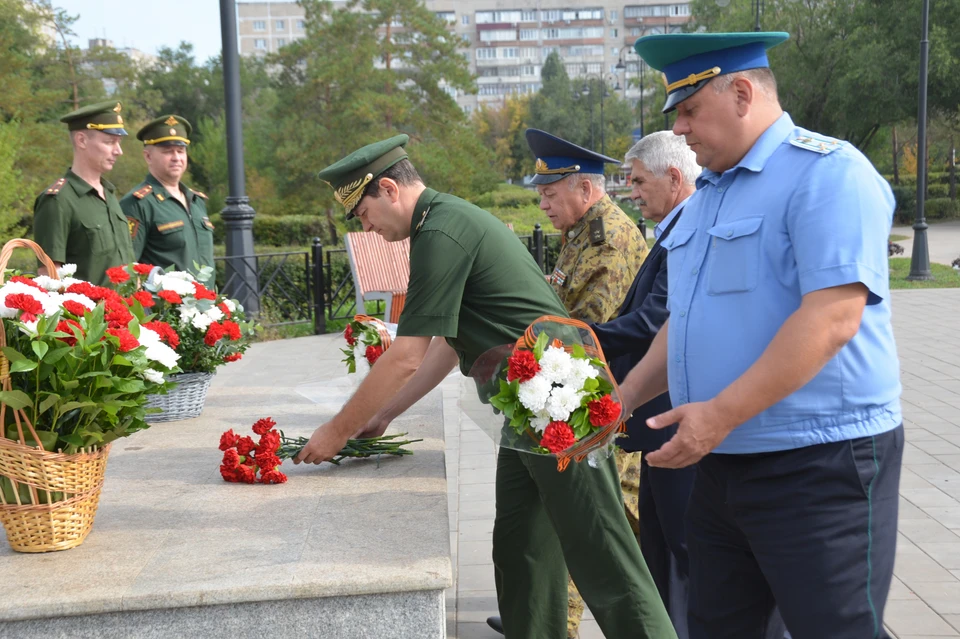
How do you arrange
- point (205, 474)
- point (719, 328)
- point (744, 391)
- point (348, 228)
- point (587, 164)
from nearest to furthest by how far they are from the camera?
point (744, 391) → point (719, 328) → point (205, 474) → point (587, 164) → point (348, 228)

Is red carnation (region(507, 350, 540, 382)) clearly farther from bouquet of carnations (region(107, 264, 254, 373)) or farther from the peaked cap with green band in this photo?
bouquet of carnations (region(107, 264, 254, 373))

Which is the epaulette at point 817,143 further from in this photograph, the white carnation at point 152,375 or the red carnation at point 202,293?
the red carnation at point 202,293

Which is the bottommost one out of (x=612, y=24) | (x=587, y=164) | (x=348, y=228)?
(x=348, y=228)

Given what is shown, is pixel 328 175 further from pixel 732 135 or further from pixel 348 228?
pixel 348 228

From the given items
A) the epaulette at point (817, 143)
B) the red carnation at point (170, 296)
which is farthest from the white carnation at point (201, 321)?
the epaulette at point (817, 143)

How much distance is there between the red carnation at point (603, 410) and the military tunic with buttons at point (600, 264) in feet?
4.49

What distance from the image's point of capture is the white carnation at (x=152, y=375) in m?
2.55

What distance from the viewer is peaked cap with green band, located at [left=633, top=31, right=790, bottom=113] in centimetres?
222

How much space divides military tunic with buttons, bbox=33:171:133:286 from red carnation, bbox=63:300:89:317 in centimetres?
279

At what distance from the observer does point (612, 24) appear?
393ft

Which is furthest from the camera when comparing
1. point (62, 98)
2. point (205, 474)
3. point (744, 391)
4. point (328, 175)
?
point (62, 98)

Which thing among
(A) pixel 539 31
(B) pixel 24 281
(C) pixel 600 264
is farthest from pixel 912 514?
(A) pixel 539 31

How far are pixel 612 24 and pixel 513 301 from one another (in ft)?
406

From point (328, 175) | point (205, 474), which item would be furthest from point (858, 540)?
point (205, 474)
